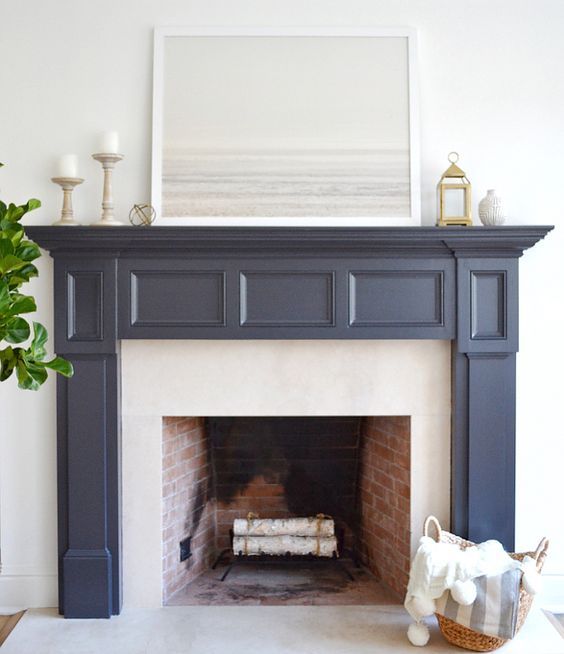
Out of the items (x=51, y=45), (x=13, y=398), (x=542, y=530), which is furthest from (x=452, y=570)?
(x=51, y=45)

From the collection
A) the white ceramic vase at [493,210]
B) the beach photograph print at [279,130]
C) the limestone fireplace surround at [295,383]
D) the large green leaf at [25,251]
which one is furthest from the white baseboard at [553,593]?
the large green leaf at [25,251]

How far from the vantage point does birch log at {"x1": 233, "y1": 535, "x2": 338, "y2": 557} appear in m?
3.89

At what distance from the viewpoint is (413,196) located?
3338 mm

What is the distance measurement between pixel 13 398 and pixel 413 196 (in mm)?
1904

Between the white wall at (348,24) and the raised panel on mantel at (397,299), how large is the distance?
322 mm

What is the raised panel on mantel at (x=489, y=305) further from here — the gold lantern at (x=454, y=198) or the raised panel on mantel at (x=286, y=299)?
the raised panel on mantel at (x=286, y=299)

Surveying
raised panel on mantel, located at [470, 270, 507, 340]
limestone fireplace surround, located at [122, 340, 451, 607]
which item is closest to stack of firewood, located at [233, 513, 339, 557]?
limestone fireplace surround, located at [122, 340, 451, 607]

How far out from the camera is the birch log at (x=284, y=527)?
3.90 metres

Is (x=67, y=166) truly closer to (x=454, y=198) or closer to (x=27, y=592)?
(x=454, y=198)

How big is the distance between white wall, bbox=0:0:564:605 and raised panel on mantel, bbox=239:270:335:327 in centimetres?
58

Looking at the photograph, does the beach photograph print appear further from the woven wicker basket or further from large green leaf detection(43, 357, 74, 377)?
the woven wicker basket

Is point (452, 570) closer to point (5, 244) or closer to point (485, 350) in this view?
point (485, 350)

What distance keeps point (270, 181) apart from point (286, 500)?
164 centimetres

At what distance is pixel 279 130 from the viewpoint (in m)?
3.35
